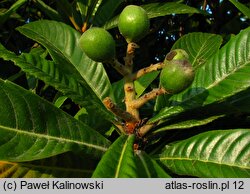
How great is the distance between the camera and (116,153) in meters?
1.21

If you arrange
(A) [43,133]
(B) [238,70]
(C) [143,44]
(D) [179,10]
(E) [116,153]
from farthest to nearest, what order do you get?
(C) [143,44]
(D) [179,10]
(B) [238,70]
(A) [43,133]
(E) [116,153]

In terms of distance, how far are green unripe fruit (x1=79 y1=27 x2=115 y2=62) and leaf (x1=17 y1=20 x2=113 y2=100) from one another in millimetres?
186

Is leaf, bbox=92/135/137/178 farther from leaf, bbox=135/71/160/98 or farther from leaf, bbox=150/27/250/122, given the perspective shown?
leaf, bbox=135/71/160/98

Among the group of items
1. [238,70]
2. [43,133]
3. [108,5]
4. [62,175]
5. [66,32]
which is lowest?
[62,175]

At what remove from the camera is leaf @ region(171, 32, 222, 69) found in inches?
71.4

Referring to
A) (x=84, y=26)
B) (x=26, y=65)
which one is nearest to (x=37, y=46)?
(x=84, y=26)

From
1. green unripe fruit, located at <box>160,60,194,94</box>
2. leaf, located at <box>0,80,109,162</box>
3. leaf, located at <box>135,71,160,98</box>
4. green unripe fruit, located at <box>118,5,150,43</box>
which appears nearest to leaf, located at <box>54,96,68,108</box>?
leaf, located at <box>135,71,160,98</box>

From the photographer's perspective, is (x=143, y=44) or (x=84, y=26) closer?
(x=84, y=26)

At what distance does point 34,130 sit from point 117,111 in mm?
255

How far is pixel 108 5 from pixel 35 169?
1.18 meters

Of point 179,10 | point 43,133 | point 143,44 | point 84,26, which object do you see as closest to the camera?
point 43,133

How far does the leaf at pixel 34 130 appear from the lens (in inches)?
50.3

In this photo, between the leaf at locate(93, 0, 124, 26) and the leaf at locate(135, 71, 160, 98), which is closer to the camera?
the leaf at locate(135, 71, 160, 98)

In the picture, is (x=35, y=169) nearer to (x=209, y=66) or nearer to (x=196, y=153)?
(x=196, y=153)
